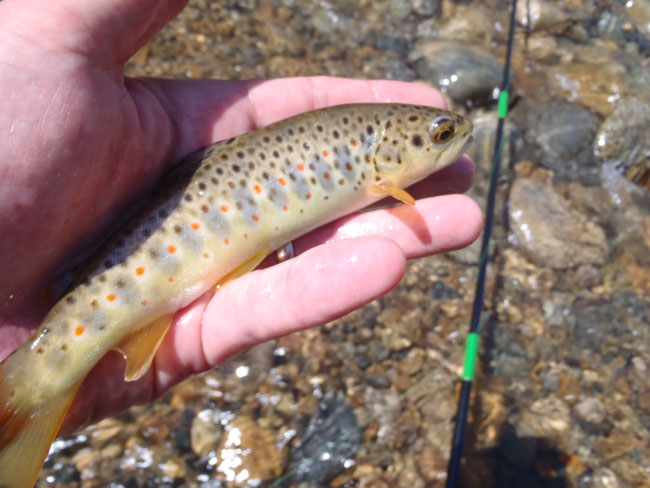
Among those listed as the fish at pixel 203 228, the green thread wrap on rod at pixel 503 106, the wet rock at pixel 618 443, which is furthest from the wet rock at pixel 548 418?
the green thread wrap on rod at pixel 503 106

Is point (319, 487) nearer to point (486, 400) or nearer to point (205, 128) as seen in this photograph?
point (486, 400)

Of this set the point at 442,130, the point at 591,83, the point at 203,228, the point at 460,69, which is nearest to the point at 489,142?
the point at 460,69

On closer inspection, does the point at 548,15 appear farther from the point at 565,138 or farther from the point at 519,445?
the point at 519,445

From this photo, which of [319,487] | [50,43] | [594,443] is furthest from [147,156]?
[594,443]

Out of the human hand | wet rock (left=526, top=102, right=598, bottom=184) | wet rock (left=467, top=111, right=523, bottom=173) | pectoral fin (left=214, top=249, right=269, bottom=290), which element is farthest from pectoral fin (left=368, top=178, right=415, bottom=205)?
wet rock (left=526, top=102, right=598, bottom=184)

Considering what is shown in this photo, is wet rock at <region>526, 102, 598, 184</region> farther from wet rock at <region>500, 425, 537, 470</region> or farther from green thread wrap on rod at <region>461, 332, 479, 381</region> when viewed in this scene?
wet rock at <region>500, 425, 537, 470</region>
